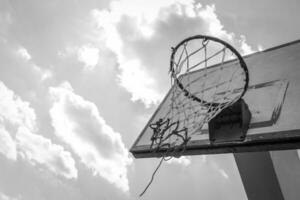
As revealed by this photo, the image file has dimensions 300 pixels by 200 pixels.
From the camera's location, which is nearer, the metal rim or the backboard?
the backboard

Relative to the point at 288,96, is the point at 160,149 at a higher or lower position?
lower

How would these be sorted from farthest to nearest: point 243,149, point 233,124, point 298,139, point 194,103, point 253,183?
point 194,103
point 253,183
point 233,124
point 243,149
point 298,139

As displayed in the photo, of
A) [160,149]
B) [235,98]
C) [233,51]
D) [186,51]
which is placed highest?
[186,51]

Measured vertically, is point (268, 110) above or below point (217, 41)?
below

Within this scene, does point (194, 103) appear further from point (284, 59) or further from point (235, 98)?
point (284, 59)

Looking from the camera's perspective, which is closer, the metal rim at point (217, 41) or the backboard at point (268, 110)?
the backboard at point (268, 110)

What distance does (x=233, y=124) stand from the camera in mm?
2086

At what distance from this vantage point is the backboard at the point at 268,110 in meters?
1.79

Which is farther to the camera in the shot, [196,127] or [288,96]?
[196,127]

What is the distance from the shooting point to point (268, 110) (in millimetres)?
2125

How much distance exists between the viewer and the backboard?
5.88 ft

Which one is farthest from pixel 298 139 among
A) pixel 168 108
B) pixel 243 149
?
pixel 168 108

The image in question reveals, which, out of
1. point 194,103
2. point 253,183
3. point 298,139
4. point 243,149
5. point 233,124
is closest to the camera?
point 298,139

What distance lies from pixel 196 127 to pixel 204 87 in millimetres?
601
